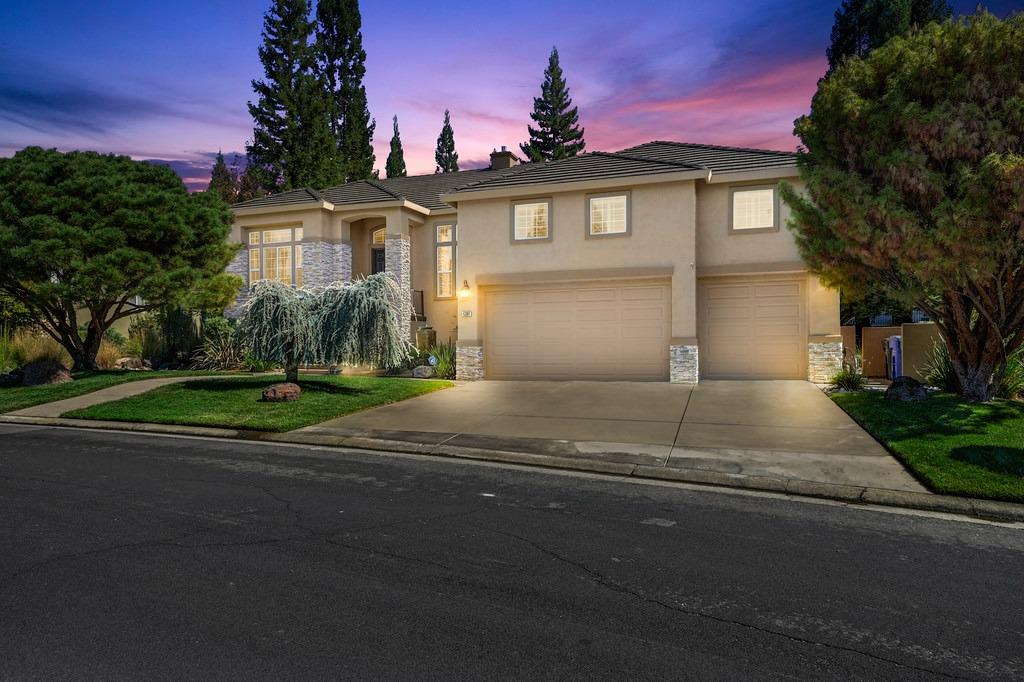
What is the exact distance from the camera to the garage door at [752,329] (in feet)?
54.9

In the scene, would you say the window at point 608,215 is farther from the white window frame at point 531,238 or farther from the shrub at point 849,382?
the shrub at point 849,382

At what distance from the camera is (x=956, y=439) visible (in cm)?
805

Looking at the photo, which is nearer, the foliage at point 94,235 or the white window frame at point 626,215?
the foliage at point 94,235

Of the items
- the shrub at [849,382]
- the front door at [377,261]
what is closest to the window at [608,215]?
the shrub at [849,382]

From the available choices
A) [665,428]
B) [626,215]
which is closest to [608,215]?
[626,215]

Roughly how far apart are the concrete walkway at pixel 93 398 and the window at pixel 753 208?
14705 millimetres

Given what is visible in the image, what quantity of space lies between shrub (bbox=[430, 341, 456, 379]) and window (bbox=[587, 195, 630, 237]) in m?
5.56

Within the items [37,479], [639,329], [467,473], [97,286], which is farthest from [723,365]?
[97,286]

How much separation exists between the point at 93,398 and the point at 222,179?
52.7 metres

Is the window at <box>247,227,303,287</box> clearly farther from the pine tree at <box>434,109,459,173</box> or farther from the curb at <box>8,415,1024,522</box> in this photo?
the pine tree at <box>434,109,459,173</box>

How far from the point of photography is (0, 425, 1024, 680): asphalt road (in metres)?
3.21

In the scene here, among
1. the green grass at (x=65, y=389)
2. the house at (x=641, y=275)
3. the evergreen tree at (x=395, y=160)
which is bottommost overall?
the green grass at (x=65, y=389)

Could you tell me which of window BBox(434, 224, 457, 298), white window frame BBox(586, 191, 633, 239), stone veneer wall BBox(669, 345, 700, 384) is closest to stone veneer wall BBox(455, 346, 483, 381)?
Result: window BBox(434, 224, 457, 298)

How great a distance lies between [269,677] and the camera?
3.05 metres
